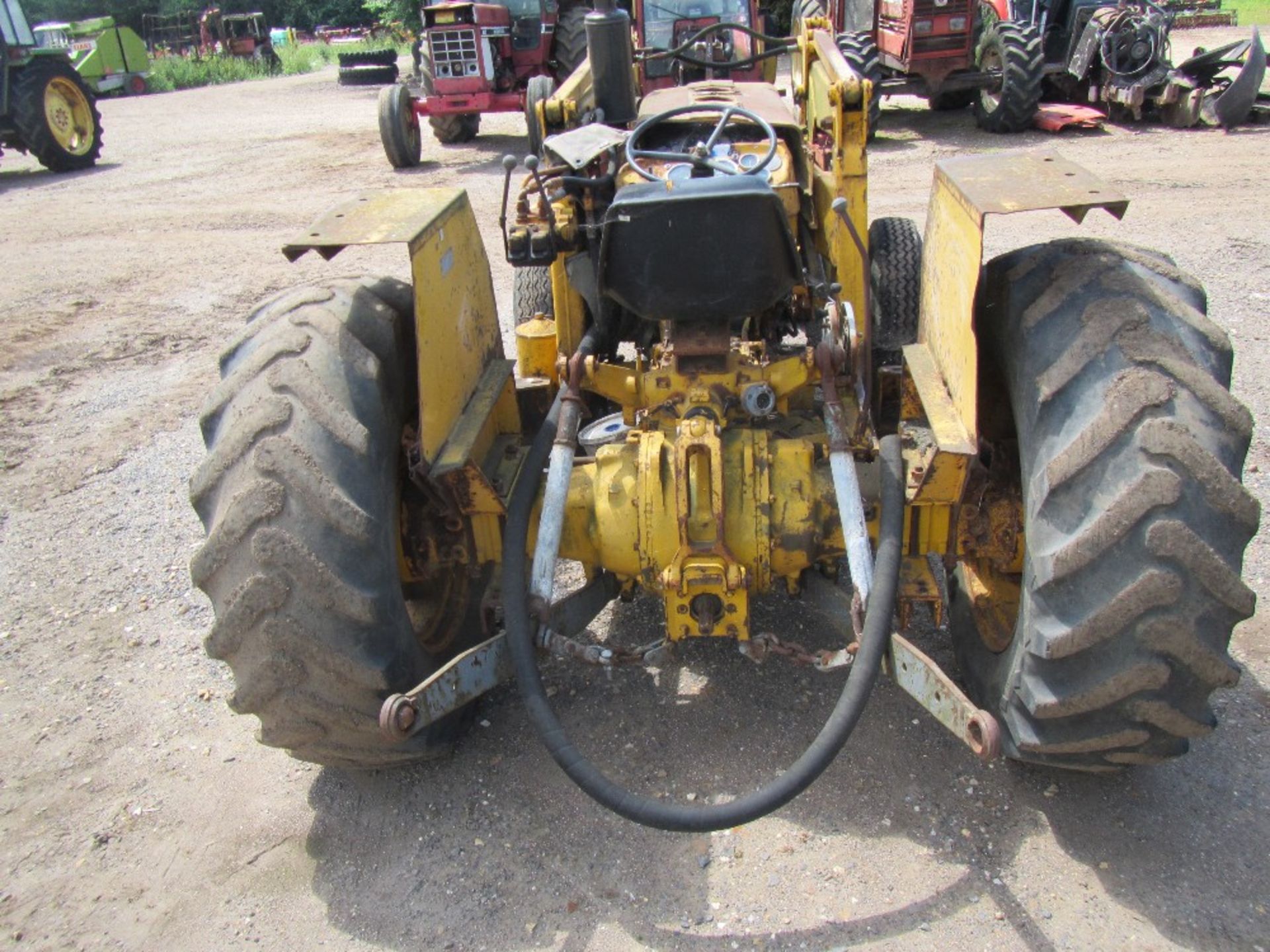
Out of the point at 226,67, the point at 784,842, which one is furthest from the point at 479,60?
the point at 226,67

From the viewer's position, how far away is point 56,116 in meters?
15.1

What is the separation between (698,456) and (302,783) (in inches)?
61.1

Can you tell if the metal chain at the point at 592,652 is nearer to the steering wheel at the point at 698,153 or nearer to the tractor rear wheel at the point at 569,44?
the steering wheel at the point at 698,153

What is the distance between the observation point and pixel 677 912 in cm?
255

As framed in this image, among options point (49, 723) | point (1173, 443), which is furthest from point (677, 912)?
point (49, 723)

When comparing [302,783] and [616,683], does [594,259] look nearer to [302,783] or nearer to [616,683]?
[616,683]

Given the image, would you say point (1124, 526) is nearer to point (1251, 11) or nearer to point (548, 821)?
point (548, 821)

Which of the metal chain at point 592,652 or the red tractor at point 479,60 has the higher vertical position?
the red tractor at point 479,60

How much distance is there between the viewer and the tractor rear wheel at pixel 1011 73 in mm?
12109

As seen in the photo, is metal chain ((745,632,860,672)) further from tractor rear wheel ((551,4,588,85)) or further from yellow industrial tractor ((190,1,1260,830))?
tractor rear wheel ((551,4,588,85))

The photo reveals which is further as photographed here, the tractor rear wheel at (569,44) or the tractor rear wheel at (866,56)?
the tractor rear wheel at (569,44)

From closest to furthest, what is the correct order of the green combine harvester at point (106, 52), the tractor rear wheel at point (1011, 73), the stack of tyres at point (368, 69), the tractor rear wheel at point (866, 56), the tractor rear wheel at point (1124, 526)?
the tractor rear wheel at point (1124, 526), the tractor rear wheel at point (866, 56), the tractor rear wheel at point (1011, 73), the stack of tyres at point (368, 69), the green combine harvester at point (106, 52)

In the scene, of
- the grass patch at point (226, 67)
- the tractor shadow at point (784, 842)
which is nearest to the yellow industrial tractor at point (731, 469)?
the tractor shadow at point (784, 842)

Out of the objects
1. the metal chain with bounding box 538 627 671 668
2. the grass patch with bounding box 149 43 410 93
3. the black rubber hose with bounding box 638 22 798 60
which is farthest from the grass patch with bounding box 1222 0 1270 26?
the grass patch with bounding box 149 43 410 93
